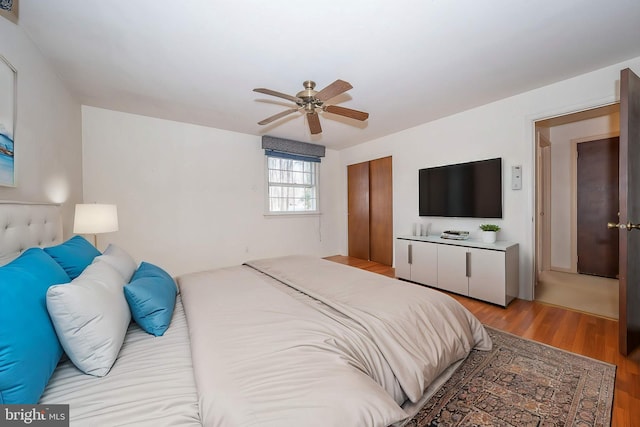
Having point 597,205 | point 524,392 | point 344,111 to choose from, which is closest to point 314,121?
point 344,111

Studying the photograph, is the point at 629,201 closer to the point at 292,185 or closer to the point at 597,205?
the point at 597,205

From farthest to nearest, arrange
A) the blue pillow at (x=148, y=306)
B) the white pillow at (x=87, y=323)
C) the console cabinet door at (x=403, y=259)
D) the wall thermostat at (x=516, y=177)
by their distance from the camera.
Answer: the console cabinet door at (x=403, y=259) < the wall thermostat at (x=516, y=177) < the blue pillow at (x=148, y=306) < the white pillow at (x=87, y=323)

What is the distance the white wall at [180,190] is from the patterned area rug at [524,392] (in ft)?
11.6

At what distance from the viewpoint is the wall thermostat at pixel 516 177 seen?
2.95 metres

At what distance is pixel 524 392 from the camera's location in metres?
1.49

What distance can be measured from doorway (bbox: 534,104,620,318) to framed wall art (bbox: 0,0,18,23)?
16.0 feet

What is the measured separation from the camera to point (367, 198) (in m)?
5.00

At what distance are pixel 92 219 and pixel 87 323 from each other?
1.93 meters

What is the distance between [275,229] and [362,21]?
354 centimetres

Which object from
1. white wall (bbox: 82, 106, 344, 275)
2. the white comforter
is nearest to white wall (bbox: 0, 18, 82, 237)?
white wall (bbox: 82, 106, 344, 275)

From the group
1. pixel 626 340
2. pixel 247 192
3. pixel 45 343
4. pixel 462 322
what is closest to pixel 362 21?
pixel 462 322

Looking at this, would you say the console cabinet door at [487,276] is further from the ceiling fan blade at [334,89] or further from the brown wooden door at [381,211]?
the ceiling fan blade at [334,89]

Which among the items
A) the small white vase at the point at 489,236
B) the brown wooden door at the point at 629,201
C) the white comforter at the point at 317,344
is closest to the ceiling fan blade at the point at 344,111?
the white comforter at the point at 317,344

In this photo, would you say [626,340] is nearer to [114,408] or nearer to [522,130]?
[522,130]
